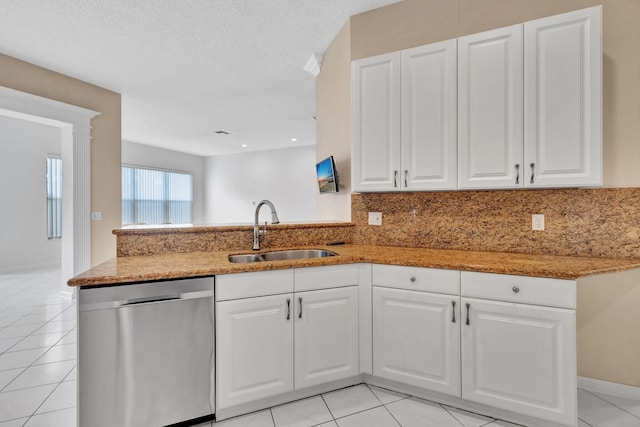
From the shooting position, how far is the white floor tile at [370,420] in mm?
1786

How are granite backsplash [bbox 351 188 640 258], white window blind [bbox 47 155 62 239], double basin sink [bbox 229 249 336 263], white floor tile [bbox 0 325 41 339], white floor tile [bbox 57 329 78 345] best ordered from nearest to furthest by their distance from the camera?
1. granite backsplash [bbox 351 188 640 258]
2. double basin sink [bbox 229 249 336 263]
3. white floor tile [bbox 57 329 78 345]
4. white floor tile [bbox 0 325 41 339]
5. white window blind [bbox 47 155 62 239]

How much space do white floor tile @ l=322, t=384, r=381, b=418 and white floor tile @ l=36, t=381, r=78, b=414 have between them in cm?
156

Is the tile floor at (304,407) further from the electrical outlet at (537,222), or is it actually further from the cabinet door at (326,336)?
the electrical outlet at (537,222)

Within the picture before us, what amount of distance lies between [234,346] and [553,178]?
203 cm

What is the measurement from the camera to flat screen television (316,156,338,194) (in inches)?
114

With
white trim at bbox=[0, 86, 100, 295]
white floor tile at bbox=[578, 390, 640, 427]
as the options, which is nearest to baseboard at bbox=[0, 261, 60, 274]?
white trim at bbox=[0, 86, 100, 295]

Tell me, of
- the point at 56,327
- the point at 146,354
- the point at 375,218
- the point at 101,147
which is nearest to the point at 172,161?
the point at 101,147

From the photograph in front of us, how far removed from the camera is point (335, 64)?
3162 mm

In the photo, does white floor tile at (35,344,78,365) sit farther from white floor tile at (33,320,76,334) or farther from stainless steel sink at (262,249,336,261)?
stainless steel sink at (262,249,336,261)

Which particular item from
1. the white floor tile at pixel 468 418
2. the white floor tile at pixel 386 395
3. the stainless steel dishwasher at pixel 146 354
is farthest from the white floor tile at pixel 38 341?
the white floor tile at pixel 468 418

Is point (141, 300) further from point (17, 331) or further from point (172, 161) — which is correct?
point (172, 161)

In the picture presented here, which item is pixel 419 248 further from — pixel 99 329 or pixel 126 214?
pixel 126 214

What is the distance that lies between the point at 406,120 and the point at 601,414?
2078 mm

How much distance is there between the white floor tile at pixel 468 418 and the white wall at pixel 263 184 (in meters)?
6.34
